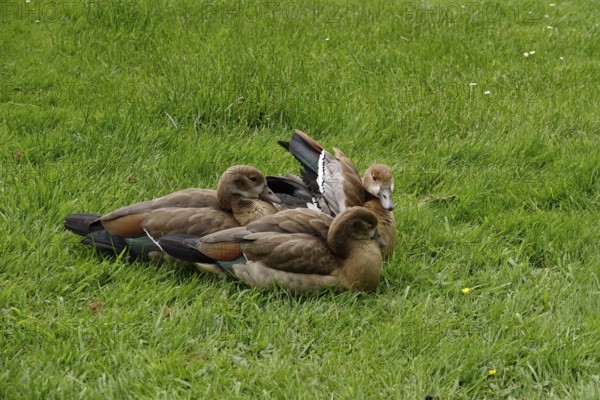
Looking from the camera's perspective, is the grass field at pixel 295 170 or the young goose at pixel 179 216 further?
the young goose at pixel 179 216

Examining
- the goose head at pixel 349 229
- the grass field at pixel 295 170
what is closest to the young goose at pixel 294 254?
the goose head at pixel 349 229

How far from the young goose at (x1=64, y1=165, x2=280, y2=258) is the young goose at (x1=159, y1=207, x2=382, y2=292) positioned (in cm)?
11

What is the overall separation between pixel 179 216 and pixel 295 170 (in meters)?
1.48

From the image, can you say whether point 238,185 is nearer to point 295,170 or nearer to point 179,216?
point 179,216

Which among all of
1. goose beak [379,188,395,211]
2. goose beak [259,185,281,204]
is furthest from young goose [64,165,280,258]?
goose beak [379,188,395,211]

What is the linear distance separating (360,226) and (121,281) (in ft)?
4.37

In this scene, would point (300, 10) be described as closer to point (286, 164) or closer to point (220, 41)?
point (220, 41)

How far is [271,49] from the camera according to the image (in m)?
7.84

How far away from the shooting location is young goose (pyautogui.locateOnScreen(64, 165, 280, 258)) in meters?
4.99

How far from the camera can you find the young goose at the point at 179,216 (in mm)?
4988

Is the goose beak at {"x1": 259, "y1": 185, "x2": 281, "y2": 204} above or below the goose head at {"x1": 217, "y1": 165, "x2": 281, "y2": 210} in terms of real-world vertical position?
below

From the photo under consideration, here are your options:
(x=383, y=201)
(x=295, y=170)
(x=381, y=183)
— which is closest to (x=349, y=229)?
(x=383, y=201)

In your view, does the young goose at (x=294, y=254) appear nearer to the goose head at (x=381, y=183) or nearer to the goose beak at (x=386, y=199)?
the goose beak at (x=386, y=199)

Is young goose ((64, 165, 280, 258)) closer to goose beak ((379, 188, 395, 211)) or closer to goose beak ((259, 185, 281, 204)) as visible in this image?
goose beak ((259, 185, 281, 204))
